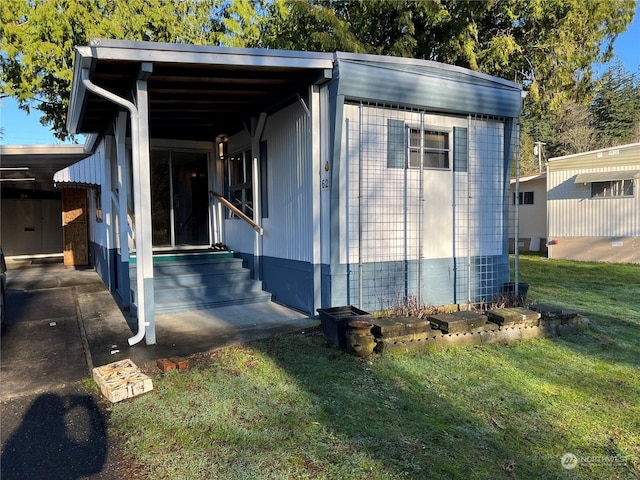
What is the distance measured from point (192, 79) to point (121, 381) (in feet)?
11.1

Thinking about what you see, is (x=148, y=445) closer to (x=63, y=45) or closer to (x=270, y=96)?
(x=270, y=96)

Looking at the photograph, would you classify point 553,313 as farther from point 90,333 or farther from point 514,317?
point 90,333

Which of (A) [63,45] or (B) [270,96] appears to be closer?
(B) [270,96]

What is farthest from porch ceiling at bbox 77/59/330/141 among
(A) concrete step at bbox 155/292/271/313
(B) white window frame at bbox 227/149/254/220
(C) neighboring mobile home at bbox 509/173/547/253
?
(C) neighboring mobile home at bbox 509/173/547/253

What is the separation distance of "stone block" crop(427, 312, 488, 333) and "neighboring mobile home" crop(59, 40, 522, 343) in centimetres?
104

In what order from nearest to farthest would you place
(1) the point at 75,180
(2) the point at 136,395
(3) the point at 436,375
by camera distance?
(2) the point at 136,395, (3) the point at 436,375, (1) the point at 75,180

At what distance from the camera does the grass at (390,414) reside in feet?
8.77

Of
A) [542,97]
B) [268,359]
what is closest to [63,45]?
[268,359]

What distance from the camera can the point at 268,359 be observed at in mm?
4406

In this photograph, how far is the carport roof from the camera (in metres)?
4.54

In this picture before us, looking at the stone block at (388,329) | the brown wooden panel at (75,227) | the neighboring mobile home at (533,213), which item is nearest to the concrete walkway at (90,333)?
the stone block at (388,329)

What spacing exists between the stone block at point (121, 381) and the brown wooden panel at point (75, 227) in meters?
10.3

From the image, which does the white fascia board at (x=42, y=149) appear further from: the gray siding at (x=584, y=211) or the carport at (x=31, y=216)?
the gray siding at (x=584, y=211)

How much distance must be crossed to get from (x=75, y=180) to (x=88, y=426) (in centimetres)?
699
